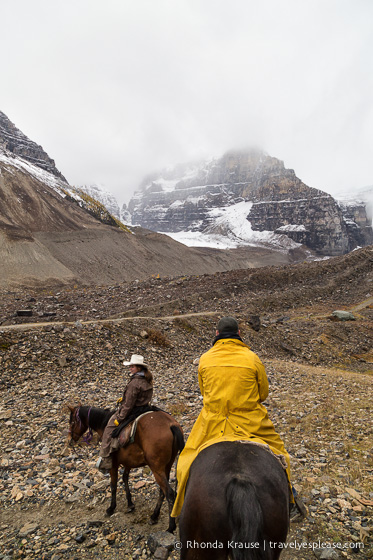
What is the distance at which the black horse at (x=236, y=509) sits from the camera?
8.79ft

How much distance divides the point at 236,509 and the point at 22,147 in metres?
156

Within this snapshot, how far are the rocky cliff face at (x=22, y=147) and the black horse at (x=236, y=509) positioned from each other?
14375 cm

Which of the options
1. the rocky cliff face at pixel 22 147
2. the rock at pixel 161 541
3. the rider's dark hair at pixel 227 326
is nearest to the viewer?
the rider's dark hair at pixel 227 326

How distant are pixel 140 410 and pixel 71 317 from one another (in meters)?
17.2

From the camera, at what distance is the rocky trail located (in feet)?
15.9

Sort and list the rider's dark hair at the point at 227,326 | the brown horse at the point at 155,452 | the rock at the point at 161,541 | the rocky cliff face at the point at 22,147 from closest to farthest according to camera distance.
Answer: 1. the rider's dark hair at the point at 227,326
2. the rock at the point at 161,541
3. the brown horse at the point at 155,452
4. the rocky cliff face at the point at 22,147

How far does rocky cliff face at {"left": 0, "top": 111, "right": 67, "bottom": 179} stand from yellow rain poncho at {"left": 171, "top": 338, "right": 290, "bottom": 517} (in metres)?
143

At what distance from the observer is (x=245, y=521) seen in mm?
2680

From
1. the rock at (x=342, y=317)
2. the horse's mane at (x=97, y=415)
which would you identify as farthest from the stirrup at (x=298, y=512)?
the rock at (x=342, y=317)

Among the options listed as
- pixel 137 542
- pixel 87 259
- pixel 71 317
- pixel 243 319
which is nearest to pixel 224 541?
pixel 137 542

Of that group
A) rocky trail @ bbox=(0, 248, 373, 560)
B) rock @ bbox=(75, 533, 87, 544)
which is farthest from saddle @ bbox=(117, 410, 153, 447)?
rock @ bbox=(75, 533, 87, 544)

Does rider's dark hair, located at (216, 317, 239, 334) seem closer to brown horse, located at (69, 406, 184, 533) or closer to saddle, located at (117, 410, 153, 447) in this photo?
brown horse, located at (69, 406, 184, 533)

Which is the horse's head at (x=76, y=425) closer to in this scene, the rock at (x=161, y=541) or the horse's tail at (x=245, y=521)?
the rock at (x=161, y=541)

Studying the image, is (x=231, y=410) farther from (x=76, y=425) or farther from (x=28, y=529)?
(x=76, y=425)
